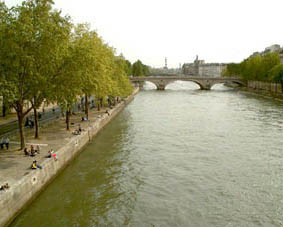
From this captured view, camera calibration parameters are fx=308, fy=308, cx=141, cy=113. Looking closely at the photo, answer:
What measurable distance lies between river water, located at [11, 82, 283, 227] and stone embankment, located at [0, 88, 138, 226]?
502 mm

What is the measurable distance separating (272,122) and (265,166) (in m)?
19.1

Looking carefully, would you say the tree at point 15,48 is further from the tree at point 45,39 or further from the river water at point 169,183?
the river water at point 169,183

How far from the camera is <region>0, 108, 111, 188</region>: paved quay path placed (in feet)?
54.1

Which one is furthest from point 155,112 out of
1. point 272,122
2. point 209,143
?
point 209,143

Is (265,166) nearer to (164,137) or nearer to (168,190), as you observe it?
(168,190)

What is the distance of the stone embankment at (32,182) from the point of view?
45.0 feet

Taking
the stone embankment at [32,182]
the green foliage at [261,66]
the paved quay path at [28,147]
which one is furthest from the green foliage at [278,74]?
the stone embankment at [32,182]

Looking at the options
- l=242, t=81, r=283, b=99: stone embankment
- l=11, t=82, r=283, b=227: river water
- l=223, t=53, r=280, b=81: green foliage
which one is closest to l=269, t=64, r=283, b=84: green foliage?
l=242, t=81, r=283, b=99: stone embankment

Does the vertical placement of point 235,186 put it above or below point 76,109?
below

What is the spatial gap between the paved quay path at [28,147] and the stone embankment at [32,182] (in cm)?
44

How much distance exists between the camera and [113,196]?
1745 centimetres

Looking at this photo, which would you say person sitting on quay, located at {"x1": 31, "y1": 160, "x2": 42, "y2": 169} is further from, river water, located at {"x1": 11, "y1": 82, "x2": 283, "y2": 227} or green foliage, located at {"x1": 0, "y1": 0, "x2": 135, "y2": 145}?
green foliage, located at {"x1": 0, "y1": 0, "x2": 135, "y2": 145}

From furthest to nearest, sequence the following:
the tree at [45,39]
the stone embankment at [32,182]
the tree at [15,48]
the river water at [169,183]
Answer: the tree at [45,39] < the tree at [15,48] < the river water at [169,183] < the stone embankment at [32,182]

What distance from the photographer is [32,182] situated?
1623 cm
